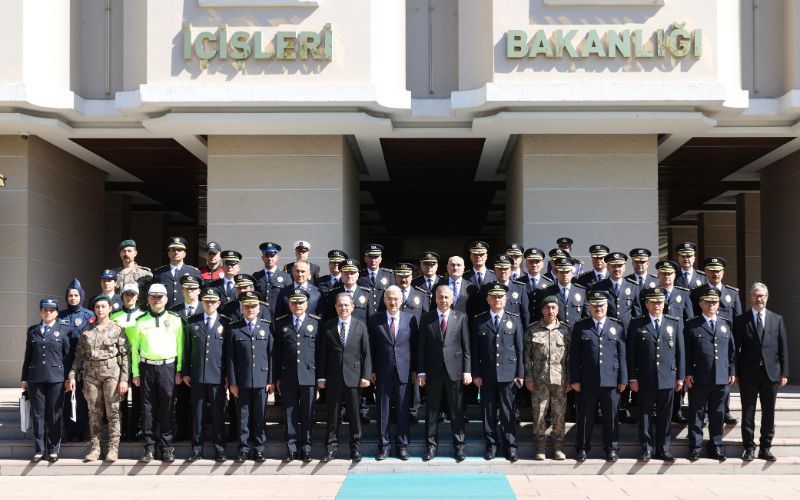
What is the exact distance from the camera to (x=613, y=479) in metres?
9.52

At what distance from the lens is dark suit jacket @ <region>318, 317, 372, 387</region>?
32.5 ft

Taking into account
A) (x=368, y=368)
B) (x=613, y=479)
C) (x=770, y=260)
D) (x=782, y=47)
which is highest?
(x=782, y=47)

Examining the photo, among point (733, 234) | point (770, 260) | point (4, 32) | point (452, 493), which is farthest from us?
point (733, 234)

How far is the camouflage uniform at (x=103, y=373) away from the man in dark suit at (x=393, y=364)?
8.55 ft

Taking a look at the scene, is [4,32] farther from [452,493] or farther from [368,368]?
[452,493]

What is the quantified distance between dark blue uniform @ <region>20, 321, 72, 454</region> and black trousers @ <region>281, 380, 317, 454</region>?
236 centimetres

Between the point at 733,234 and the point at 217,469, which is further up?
the point at 733,234

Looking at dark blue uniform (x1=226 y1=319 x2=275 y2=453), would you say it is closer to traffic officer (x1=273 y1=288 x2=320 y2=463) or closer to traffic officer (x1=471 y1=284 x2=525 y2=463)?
traffic officer (x1=273 y1=288 x2=320 y2=463)

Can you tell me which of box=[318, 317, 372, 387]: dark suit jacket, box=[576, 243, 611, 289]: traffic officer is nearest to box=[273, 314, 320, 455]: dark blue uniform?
box=[318, 317, 372, 387]: dark suit jacket

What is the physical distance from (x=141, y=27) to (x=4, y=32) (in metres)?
1.74

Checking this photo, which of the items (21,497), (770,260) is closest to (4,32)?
(21,497)

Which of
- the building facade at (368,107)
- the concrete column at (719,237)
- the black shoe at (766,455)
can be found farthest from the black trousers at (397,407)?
the concrete column at (719,237)

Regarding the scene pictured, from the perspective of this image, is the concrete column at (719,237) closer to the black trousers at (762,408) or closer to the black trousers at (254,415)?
the black trousers at (762,408)

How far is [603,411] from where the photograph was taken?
32.4 feet
